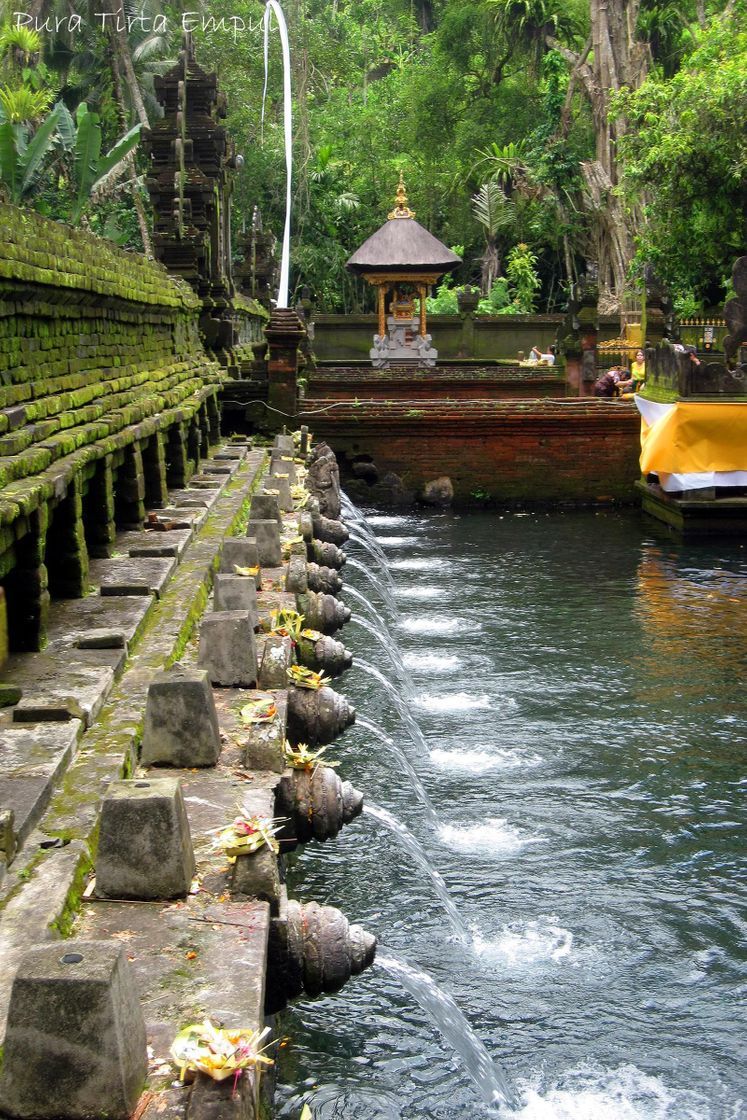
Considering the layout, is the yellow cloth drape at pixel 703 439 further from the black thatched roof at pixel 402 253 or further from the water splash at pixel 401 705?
the black thatched roof at pixel 402 253

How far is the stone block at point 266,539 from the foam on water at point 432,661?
7.61 feet

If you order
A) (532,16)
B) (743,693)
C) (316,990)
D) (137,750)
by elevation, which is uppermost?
(532,16)

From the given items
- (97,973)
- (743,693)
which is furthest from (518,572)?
(97,973)

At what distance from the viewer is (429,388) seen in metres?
25.9

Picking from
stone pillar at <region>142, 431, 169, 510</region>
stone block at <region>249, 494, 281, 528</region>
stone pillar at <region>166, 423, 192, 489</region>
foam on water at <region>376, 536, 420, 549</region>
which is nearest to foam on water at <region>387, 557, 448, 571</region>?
foam on water at <region>376, 536, 420, 549</region>

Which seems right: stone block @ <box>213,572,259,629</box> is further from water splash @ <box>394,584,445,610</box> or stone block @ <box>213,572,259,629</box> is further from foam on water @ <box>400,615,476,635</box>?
water splash @ <box>394,584,445,610</box>

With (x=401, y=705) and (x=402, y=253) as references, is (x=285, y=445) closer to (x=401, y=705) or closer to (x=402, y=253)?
(x=401, y=705)

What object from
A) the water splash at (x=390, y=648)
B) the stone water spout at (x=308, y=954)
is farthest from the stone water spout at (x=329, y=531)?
the stone water spout at (x=308, y=954)

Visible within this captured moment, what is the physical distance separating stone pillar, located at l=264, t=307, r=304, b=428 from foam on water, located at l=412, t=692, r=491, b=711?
946 centimetres

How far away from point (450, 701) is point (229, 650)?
4.20m

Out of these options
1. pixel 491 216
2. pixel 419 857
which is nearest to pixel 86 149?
pixel 491 216

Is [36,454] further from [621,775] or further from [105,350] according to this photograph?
[621,775]

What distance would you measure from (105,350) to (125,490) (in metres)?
1.02

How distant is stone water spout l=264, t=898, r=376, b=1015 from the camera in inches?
159
